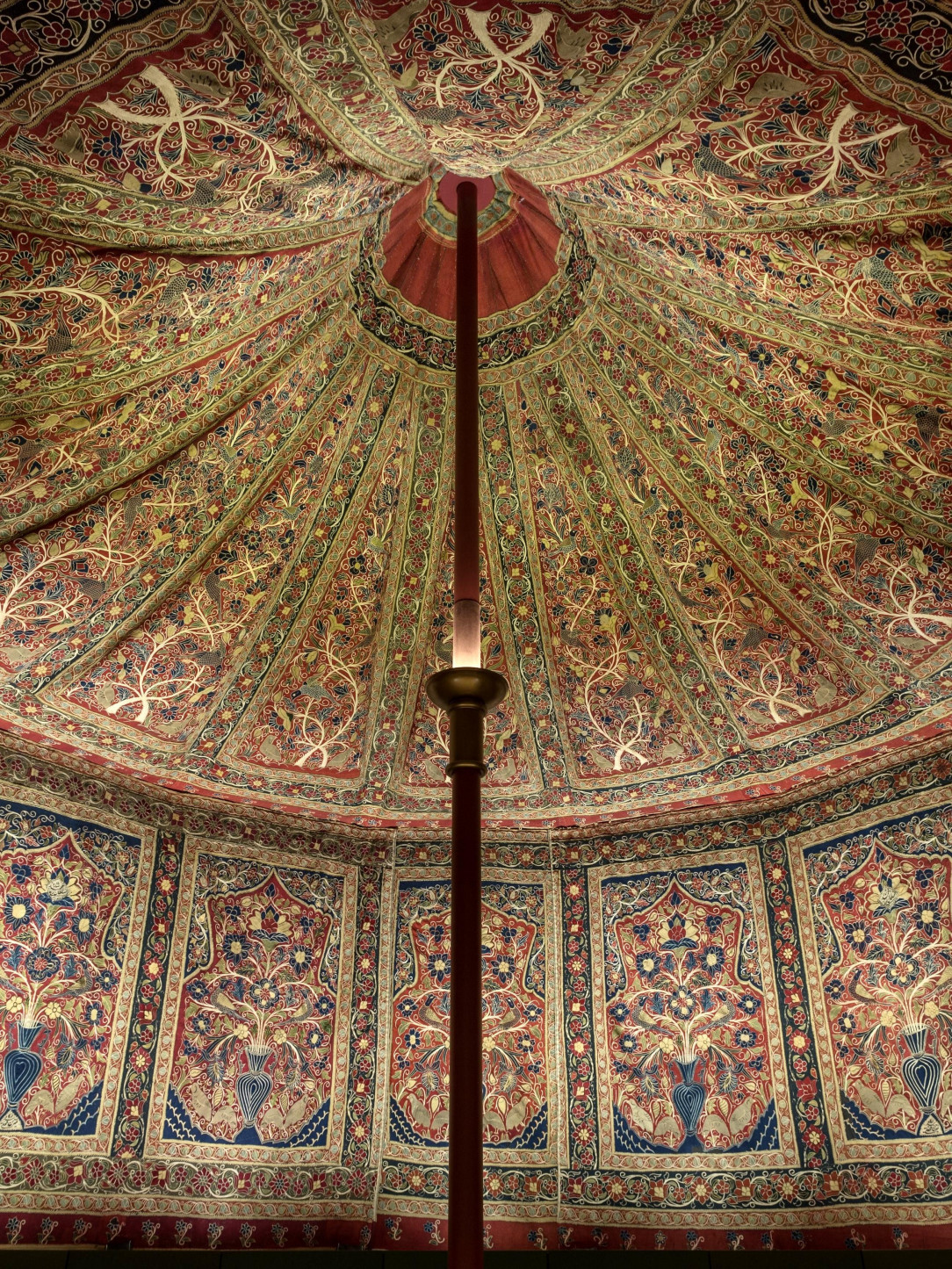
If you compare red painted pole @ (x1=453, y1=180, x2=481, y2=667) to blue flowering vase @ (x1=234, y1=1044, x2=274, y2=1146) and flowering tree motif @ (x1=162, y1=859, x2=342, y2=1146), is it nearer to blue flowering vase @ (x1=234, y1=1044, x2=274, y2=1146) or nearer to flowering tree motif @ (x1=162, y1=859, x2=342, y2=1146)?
flowering tree motif @ (x1=162, y1=859, x2=342, y2=1146)

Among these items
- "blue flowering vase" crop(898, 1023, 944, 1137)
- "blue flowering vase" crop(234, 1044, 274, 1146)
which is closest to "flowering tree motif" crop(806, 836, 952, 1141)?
"blue flowering vase" crop(898, 1023, 944, 1137)

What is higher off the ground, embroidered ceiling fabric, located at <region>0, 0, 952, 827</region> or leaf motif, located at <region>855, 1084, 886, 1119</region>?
embroidered ceiling fabric, located at <region>0, 0, 952, 827</region>

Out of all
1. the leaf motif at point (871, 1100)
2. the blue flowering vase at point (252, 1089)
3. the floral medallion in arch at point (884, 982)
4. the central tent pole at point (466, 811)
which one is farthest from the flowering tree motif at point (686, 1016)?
the central tent pole at point (466, 811)

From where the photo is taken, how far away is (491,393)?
326 inches

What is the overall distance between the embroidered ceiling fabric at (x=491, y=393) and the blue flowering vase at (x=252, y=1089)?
179 cm

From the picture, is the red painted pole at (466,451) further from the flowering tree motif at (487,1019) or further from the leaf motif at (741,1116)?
the leaf motif at (741,1116)

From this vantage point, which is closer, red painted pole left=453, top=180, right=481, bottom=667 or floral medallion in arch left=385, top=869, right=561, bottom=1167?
red painted pole left=453, top=180, right=481, bottom=667

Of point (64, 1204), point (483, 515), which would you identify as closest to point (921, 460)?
point (483, 515)

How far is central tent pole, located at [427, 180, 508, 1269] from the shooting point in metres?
4.30

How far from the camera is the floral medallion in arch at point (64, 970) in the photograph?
21.2ft

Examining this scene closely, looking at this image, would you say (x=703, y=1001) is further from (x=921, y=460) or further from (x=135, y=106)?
(x=135, y=106)

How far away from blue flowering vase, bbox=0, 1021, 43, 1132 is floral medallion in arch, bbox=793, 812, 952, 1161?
4.94 m

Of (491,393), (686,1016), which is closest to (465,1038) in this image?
(686,1016)

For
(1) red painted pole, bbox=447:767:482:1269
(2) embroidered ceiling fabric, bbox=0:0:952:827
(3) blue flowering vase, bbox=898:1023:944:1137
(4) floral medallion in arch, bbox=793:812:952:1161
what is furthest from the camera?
(4) floral medallion in arch, bbox=793:812:952:1161
